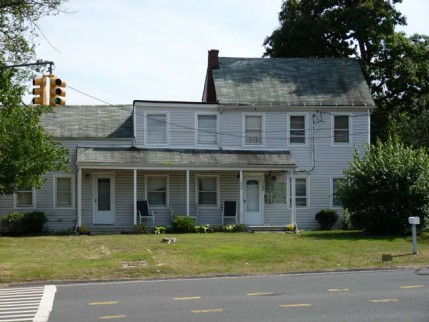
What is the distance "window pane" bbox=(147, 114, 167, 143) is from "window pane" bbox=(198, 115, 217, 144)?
160cm

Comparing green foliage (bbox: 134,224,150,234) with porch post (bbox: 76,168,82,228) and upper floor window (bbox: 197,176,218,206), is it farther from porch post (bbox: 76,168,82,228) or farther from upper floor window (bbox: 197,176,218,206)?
upper floor window (bbox: 197,176,218,206)

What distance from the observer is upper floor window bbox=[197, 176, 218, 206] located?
30.1 meters

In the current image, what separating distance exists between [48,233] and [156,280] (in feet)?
42.3

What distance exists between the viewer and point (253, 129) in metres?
30.6

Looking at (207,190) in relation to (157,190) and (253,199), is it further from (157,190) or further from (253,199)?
(157,190)

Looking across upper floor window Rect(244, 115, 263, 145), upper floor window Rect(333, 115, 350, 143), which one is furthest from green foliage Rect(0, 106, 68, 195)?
upper floor window Rect(333, 115, 350, 143)

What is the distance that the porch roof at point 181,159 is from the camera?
27.6m

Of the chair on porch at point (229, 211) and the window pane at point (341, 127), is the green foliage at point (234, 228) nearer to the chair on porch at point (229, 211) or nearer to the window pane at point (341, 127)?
the chair on porch at point (229, 211)

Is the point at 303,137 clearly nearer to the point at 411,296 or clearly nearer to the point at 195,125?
the point at 195,125

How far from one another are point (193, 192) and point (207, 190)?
677 millimetres

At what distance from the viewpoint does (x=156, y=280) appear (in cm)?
1616

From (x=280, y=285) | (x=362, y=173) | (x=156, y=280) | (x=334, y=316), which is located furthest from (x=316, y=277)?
(x=362, y=173)

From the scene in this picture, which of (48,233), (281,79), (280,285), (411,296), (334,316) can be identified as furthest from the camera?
(281,79)

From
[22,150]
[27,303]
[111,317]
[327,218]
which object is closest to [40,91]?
[22,150]
